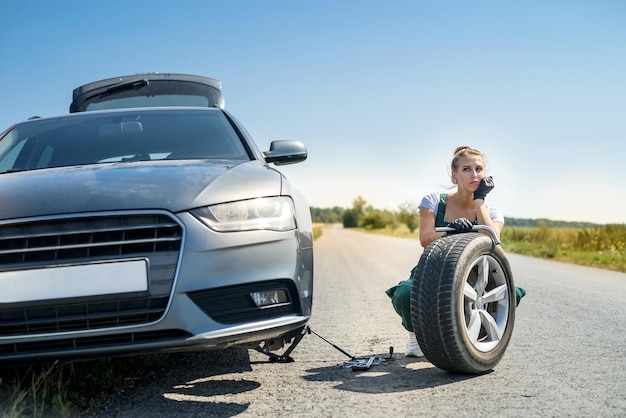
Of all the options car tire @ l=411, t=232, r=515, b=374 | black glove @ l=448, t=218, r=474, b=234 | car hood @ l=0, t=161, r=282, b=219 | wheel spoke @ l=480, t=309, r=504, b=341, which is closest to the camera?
car hood @ l=0, t=161, r=282, b=219

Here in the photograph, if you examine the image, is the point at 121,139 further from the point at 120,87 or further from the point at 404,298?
the point at 120,87

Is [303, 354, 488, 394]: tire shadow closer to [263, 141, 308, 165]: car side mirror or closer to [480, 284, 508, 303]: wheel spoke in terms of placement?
[480, 284, 508, 303]: wheel spoke

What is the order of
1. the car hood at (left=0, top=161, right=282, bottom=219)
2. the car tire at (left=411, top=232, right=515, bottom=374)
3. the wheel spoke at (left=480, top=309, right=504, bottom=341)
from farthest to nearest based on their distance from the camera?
the wheel spoke at (left=480, top=309, right=504, bottom=341)
the car tire at (left=411, top=232, right=515, bottom=374)
the car hood at (left=0, top=161, right=282, bottom=219)

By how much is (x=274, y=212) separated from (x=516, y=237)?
25.4 meters

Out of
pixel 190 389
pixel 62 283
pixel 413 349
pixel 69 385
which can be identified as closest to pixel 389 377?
pixel 413 349

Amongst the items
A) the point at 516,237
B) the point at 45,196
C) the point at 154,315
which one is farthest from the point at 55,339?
the point at 516,237

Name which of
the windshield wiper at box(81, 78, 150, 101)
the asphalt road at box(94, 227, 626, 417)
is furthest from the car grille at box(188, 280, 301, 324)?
the windshield wiper at box(81, 78, 150, 101)

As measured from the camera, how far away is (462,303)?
3301mm

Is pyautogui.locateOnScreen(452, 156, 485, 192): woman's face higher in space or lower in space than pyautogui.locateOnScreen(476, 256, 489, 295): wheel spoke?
higher

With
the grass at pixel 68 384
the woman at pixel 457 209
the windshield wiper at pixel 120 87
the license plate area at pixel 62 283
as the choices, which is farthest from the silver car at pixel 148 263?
the windshield wiper at pixel 120 87

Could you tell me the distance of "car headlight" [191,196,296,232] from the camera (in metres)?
2.87

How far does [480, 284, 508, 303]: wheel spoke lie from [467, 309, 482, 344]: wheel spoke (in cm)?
13

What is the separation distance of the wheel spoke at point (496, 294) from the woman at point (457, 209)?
348 mm

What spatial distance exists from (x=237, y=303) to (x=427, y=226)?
1733mm
